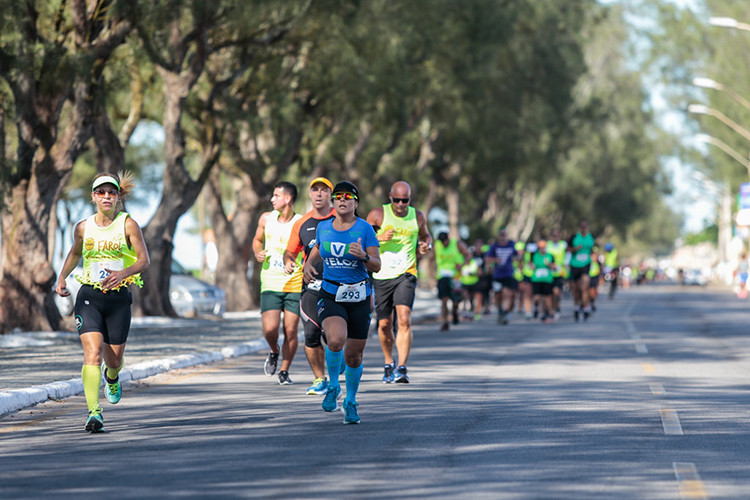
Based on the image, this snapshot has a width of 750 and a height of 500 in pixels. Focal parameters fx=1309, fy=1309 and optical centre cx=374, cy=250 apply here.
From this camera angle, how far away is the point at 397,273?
1382cm

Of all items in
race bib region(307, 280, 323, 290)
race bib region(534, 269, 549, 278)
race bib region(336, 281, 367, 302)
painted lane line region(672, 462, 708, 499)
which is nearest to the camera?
painted lane line region(672, 462, 708, 499)

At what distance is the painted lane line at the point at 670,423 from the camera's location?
991cm

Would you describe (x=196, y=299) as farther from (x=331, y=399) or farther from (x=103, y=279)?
(x=103, y=279)

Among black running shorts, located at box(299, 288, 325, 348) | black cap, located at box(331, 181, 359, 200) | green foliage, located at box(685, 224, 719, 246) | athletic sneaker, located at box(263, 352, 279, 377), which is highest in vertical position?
green foliage, located at box(685, 224, 719, 246)

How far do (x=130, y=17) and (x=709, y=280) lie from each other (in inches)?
3779

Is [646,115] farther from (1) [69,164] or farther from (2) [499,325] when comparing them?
(1) [69,164]

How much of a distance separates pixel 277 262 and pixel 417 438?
4464 mm

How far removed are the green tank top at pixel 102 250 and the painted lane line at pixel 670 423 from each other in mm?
4328

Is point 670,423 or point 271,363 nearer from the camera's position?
point 670,423

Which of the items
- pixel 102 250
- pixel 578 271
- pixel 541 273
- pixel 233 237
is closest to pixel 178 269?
pixel 233 237

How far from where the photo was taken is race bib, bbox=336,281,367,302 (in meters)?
10.1

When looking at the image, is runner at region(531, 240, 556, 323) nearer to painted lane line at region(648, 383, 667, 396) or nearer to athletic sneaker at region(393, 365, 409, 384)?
painted lane line at region(648, 383, 667, 396)

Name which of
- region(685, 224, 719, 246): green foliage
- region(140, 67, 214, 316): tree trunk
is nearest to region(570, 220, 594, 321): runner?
region(140, 67, 214, 316): tree trunk

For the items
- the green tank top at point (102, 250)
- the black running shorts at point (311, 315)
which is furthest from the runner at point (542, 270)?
the green tank top at point (102, 250)
